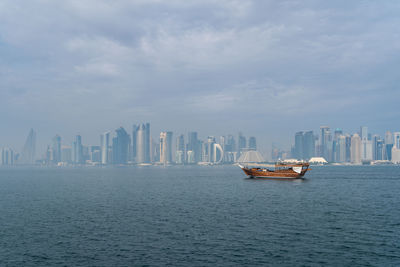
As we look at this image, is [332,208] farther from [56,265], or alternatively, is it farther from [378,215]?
[56,265]

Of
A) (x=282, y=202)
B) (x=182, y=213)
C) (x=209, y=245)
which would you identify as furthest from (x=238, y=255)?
(x=282, y=202)

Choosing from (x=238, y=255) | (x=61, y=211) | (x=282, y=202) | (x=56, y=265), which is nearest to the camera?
(x=56, y=265)

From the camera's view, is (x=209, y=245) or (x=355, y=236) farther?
(x=355, y=236)

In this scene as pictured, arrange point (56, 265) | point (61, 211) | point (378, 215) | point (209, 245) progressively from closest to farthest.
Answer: point (56, 265) → point (209, 245) → point (378, 215) → point (61, 211)

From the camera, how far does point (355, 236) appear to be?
157 ft

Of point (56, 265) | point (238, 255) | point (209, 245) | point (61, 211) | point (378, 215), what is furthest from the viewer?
point (61, 211)

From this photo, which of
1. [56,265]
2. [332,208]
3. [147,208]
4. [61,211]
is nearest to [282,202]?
[332,208]

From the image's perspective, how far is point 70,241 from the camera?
4675 cm

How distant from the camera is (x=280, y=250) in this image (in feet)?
136

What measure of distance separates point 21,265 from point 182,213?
35421mm

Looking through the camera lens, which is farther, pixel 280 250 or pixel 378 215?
pixel 378 215

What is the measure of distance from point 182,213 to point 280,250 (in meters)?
30.5

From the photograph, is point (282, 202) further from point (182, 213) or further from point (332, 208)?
point (182, 213)

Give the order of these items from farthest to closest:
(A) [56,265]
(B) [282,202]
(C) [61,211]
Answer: (B) [282,202] → (C) [61,211] → (A) [56,265]
